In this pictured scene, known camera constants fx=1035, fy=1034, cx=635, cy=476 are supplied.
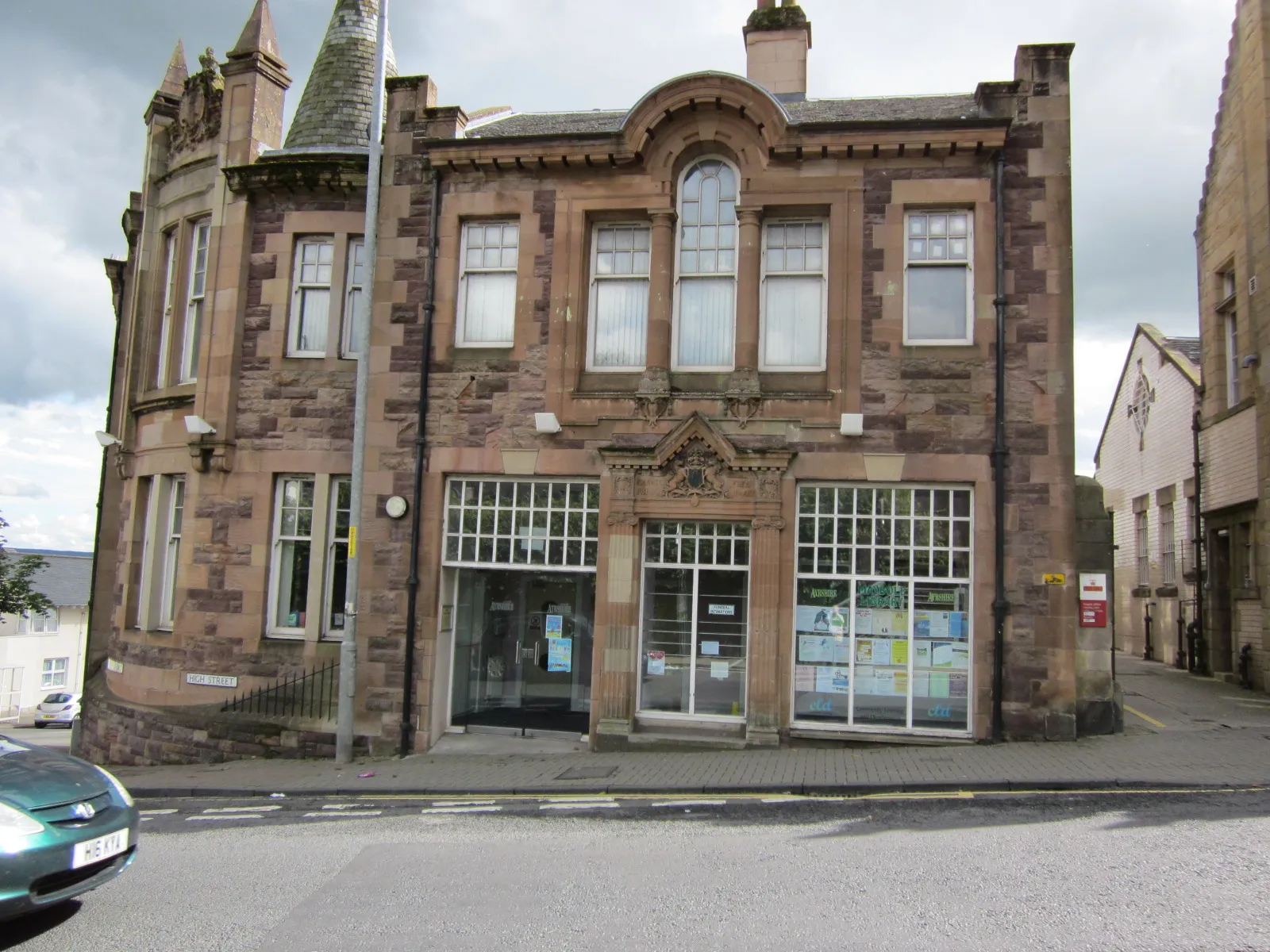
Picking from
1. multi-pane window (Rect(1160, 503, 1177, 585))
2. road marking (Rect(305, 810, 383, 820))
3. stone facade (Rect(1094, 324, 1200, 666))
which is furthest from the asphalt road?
multi-pane window (Rect(1160, 503, 1177, 585))

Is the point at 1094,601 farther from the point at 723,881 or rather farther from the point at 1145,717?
the point at 723,881

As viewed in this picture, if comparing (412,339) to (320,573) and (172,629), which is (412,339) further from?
(172,629)

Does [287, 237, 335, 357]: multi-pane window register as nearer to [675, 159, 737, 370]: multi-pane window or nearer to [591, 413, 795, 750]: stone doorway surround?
[591, 413, 795, 750]: stone doorway surround

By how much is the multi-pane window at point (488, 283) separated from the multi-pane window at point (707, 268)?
7.82 ft

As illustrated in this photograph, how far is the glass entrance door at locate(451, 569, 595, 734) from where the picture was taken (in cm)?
1420

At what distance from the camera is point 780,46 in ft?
54.9

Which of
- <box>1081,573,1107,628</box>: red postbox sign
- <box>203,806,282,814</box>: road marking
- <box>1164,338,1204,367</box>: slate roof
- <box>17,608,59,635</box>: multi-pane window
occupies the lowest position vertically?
<box>17,608,59,635</box>: multi-pane window

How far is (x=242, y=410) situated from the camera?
50.2 ft

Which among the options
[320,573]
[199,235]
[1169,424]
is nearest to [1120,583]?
[1169,424]

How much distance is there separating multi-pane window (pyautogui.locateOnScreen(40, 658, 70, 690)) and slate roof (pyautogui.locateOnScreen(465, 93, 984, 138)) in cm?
4769

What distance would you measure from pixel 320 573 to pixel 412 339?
3648 millimetres

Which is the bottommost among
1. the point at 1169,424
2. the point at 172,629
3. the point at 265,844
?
the point at 265,844

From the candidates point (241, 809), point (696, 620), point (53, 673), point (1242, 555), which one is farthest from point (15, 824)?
point (53, 673)

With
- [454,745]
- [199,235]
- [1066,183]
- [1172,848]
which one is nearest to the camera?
[1172,848]
